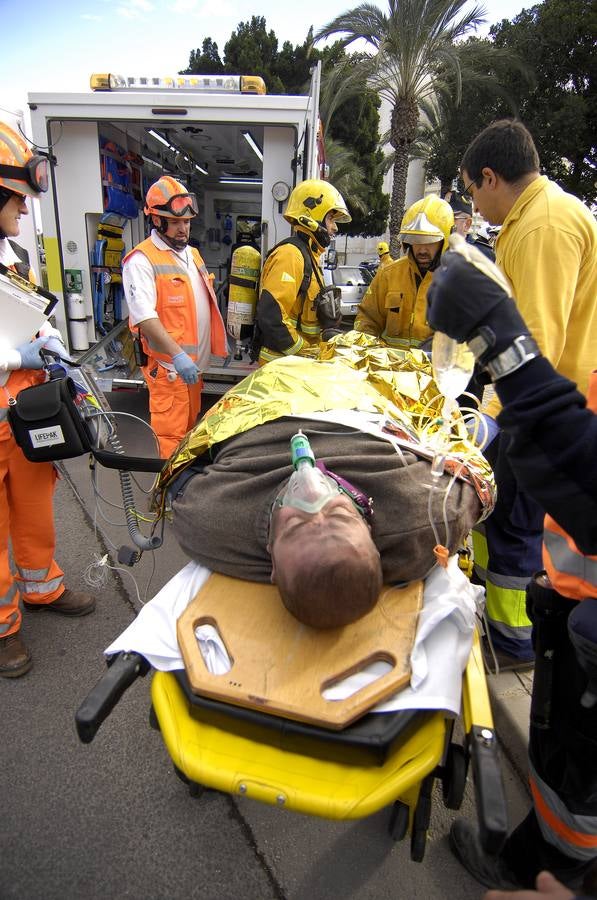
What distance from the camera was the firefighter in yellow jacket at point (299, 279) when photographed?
351 centimetres

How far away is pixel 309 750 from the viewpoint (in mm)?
1177

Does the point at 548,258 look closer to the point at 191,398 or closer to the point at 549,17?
the point at 191,398

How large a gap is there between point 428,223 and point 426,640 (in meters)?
2.82

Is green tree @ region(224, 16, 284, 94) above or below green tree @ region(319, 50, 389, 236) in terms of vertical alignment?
above

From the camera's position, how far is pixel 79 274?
464 centimetres

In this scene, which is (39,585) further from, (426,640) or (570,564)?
(570,564)

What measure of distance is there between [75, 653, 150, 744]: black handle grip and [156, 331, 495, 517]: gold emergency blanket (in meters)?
0.77

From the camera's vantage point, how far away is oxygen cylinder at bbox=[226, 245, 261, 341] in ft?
12.9

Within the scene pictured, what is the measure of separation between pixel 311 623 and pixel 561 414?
735mm

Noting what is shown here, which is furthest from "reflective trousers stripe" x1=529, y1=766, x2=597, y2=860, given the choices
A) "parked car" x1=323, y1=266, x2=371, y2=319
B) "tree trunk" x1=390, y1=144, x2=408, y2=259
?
"tree trunk" x1=390, y1=144, x2=408, y2=259

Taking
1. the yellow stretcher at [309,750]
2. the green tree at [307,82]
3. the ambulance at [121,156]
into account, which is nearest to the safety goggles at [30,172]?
the yellow stretcher at [309,750]

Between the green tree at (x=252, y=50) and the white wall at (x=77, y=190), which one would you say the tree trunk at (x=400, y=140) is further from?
the green tree at (x=252, y=50)

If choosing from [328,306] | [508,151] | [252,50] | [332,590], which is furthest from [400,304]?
[252,50]

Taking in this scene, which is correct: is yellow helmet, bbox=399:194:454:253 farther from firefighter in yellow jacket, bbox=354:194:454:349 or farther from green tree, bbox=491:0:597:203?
green tree, bbox=491:0:597:203
